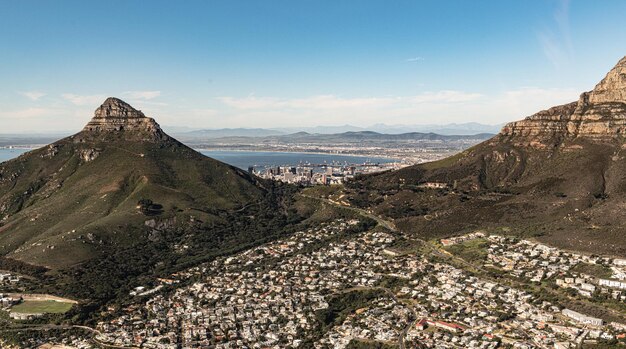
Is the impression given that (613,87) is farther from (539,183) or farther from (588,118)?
(539,183)

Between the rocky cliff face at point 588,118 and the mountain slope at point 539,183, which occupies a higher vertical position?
the rocky cliff face at point 588,118

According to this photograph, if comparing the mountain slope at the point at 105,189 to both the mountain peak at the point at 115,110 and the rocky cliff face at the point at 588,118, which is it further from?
the rocky cliff face at the point at 588,118

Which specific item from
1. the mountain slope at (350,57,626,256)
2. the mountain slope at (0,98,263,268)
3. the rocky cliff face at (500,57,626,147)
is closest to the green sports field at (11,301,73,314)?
the mountain slope at (0,98,263,268)

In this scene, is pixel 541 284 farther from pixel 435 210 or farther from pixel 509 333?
pixel 435 210

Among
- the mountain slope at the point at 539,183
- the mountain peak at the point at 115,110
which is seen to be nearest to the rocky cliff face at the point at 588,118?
the mountain slope at the point at 539,183

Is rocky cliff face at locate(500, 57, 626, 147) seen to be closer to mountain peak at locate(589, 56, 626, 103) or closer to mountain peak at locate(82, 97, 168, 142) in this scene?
mountain peak at locate(589, 56, 626, 103)

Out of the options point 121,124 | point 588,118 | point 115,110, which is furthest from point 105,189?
point 588,118
